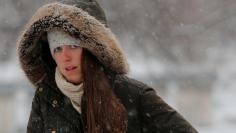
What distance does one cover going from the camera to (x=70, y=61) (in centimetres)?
347

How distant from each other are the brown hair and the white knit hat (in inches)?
4.2

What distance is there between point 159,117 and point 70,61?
1.69 ft

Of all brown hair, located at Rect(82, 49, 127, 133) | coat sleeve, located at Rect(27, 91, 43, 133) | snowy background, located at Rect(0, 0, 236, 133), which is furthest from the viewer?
snowy background, located at Rect(0, 0, 236, 133)

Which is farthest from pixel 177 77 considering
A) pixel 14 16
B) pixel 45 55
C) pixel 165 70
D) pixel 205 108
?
pixel 45 55

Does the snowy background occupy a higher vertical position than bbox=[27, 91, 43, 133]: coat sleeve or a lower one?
higher

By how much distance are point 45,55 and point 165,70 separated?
518 inches

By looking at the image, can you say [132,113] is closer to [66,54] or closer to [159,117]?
[159,117]

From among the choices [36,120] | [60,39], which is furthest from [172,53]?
[60,39]

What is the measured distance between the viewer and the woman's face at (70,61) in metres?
3.47

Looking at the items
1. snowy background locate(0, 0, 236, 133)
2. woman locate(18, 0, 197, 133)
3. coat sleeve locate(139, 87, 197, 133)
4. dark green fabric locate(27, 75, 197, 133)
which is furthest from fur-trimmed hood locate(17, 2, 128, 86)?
snowy background locate(0, 0, 236, 133)

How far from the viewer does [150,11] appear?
14539 millimetres

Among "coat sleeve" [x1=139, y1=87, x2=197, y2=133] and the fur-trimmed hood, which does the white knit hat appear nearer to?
the fur-trimmed hood

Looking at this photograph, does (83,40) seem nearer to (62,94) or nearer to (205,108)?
(62,94)

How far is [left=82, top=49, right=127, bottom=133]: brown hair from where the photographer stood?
3445mm
